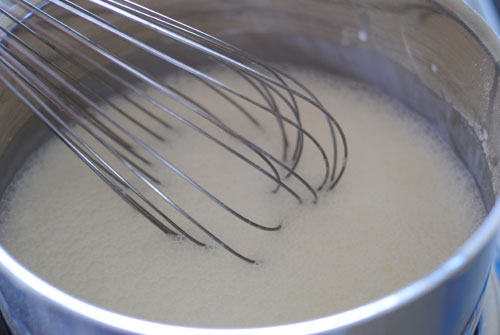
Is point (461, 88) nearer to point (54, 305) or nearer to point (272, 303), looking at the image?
point (272, 303)

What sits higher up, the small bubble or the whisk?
the small bubble

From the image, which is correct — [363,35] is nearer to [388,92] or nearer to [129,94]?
[388,92]

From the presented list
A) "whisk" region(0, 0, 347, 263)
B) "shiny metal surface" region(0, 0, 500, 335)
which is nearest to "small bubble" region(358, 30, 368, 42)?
"shiny metal surface" region(0, 0, 500, 335)

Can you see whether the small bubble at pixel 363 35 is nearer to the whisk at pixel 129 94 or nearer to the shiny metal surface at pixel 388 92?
the shiny metal surface at pixel 388 92

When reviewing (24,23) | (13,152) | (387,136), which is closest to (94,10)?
(24,23)

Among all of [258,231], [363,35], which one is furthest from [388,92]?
[258,231]

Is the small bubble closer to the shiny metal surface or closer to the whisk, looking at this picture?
the shiny metal surface
